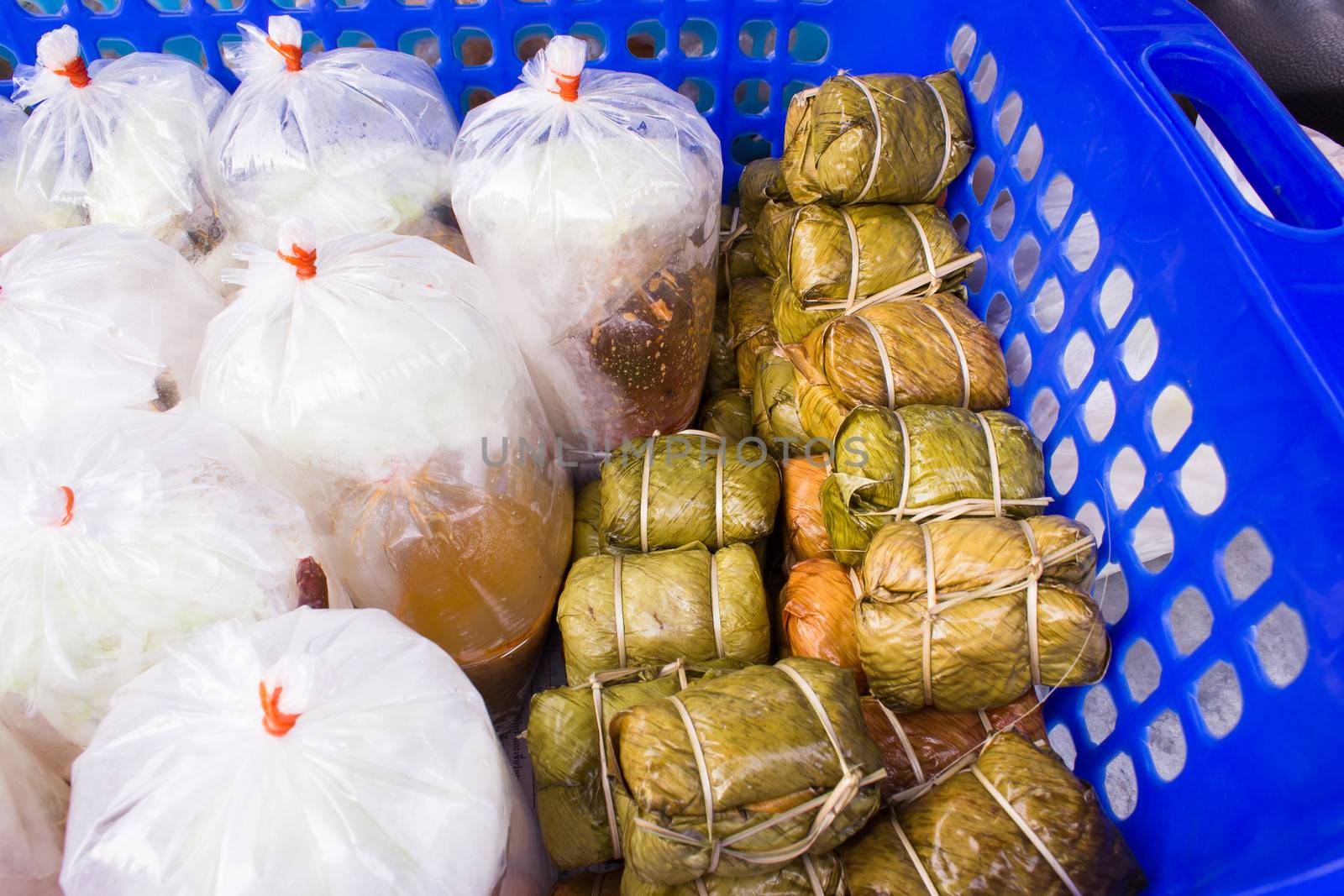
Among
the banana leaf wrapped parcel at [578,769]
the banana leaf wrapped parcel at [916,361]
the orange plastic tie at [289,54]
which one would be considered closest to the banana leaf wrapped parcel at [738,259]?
the banana leaf wrapped parcel at [916,361]

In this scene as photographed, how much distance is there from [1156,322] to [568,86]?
3.34 feet

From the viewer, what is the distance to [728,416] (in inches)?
71.9

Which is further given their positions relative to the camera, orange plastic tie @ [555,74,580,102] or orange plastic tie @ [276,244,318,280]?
orange plastic tie @ [555,74,580,102]

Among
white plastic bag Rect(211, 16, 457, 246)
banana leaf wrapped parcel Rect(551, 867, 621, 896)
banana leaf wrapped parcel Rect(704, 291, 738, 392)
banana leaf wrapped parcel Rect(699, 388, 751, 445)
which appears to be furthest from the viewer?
banana leaf wrapped parcel Rect(704, 291, 738, 392)

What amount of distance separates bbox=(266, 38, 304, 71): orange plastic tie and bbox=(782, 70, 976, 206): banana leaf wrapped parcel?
0.97 meters

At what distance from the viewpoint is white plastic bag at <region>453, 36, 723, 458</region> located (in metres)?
1.38

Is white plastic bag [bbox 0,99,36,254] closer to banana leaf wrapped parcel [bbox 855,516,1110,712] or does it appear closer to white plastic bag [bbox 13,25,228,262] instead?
white plastic bag [bbox 13,25,228,262]

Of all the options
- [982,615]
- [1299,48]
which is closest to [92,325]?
[982,615]

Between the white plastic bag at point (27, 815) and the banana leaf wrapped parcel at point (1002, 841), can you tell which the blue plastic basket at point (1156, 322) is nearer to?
the banana leaf wrapped parcel at point (1002, 841)

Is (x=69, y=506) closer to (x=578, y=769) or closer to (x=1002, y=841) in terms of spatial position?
(x=578, y=769)

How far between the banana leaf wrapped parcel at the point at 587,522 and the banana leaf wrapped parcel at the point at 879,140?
76 centimetres

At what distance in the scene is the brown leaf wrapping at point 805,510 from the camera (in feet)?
4.99

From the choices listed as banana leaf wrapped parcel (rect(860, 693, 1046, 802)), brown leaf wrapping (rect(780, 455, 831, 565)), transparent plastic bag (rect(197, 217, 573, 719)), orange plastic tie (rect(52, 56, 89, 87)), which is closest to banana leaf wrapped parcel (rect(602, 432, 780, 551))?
brown leaf wrapping (rect(780, 455, 831, 565))

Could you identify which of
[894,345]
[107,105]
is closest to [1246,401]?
[894,345]
